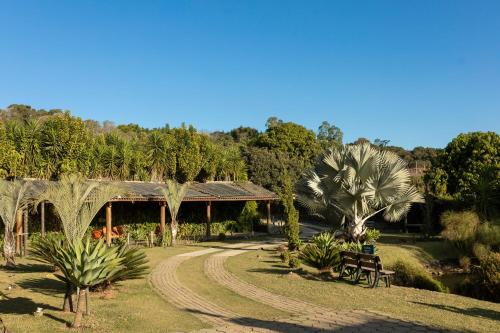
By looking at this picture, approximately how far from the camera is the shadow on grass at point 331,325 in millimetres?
7410

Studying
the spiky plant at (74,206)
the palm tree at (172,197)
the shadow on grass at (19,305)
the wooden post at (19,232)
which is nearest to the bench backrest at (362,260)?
the spiky plant at (74,206)

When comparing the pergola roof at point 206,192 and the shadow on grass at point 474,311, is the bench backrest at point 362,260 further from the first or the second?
the pergola roof at point 206,192

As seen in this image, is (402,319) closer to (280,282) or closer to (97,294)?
(280,282)

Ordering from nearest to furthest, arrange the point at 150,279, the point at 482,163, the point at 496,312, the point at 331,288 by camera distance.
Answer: the point at 496,312 < the point at 331,288 < the point at 150,279 < the point at 482,163

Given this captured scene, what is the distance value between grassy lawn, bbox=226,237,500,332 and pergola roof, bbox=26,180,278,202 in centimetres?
777

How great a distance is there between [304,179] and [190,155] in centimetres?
1030

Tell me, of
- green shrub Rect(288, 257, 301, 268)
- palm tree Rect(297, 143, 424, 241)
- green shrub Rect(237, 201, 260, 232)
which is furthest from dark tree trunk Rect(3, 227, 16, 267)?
green shrub Rect(237, 201, 260, 232)

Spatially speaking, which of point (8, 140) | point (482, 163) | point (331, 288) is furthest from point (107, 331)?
point (482, 163)

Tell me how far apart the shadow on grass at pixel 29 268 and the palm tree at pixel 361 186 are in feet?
38.1

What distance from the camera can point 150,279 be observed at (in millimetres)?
12234

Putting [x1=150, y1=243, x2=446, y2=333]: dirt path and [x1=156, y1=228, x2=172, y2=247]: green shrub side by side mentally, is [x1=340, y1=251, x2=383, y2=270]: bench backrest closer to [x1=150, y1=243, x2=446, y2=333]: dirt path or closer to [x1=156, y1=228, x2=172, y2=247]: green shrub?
[x1=150, y1=243, x2=446, y2=333]: dirt path

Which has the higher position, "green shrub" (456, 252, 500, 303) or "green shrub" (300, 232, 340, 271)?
"green shrub" (300, 232, 340, 271)

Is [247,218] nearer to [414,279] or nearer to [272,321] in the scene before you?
[414,279]

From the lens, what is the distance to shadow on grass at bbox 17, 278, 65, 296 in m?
10.4
